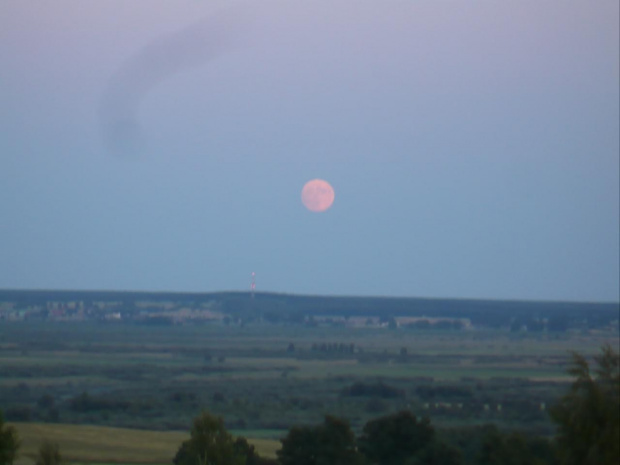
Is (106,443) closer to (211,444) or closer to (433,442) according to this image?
(433,442)

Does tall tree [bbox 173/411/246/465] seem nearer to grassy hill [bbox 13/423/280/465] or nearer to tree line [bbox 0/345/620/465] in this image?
tree line [bbox 0/345/620/465]

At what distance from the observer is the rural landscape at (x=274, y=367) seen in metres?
34.4

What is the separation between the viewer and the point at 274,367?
7756 centimetres

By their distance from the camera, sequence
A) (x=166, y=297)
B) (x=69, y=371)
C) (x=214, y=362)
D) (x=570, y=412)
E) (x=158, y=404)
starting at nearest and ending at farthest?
(x=570, y=412)
(x=158, y=404)
(x=69, y=371)
(x=214, y=362)
(x=166, y=297)

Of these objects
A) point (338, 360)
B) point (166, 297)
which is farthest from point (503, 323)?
point (338, 360)

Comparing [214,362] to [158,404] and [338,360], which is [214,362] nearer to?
[338,360]

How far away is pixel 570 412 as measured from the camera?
11680 mm

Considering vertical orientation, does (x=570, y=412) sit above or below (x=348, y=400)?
above

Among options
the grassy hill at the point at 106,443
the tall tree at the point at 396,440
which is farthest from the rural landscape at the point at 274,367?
the tall tree at the point at 396,440

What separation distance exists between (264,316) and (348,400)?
3848 inches

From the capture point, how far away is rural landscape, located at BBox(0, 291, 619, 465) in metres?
34.4

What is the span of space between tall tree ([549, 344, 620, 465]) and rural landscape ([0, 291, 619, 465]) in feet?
0.85

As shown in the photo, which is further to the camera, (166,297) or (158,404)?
(166,297)

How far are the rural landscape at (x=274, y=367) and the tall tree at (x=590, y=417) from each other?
0.85ft
